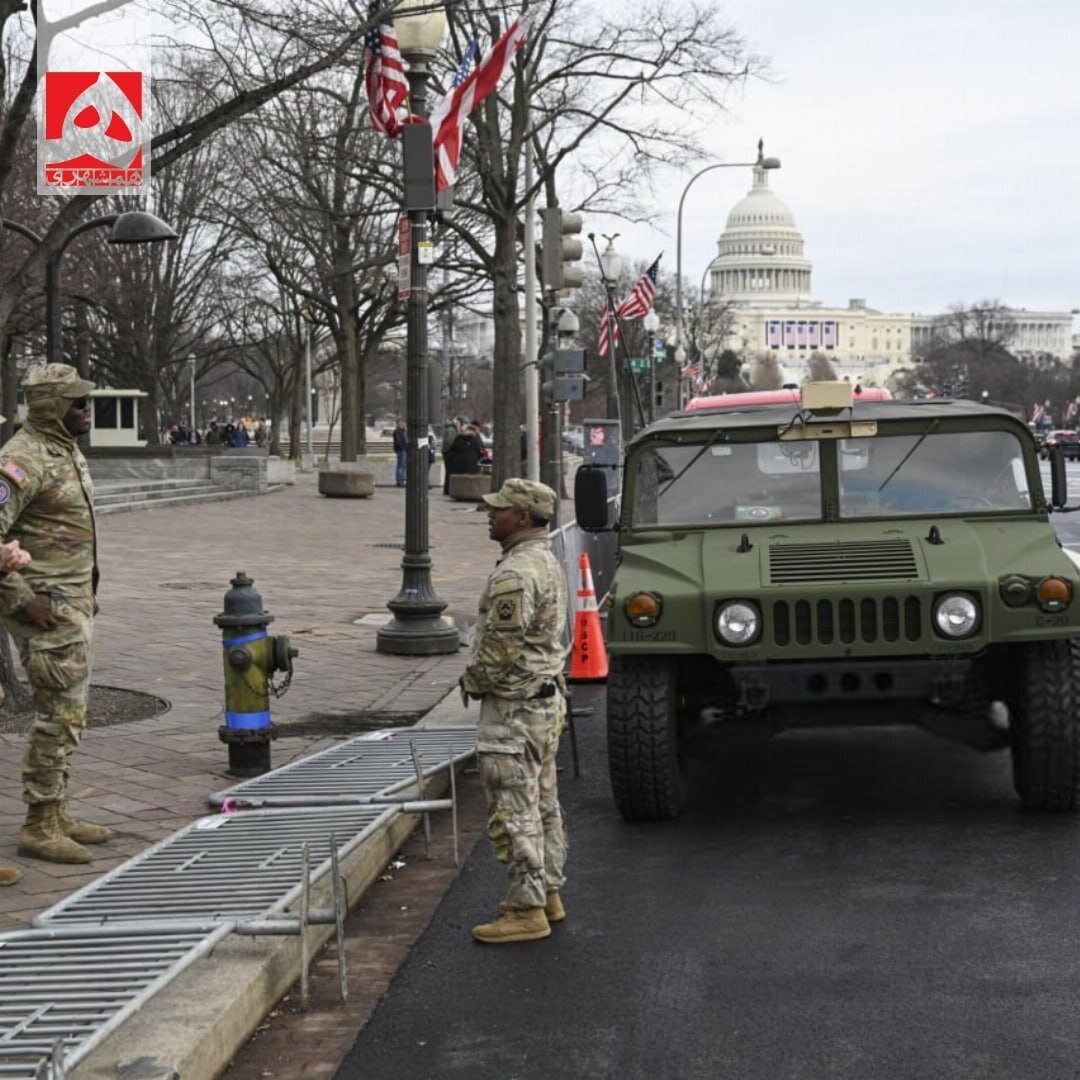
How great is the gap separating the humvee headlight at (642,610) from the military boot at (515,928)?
1.75 meters

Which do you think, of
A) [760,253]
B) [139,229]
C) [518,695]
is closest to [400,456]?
[139,229]

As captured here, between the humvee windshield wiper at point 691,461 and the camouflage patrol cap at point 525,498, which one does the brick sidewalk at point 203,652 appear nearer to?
the camouflage patrol cap at point 525,498

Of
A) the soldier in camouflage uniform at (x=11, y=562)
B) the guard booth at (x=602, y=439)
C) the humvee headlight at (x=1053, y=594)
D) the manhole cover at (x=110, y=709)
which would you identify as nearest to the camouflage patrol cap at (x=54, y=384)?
the soldier in camouflage uniform at (x=11, y=562)

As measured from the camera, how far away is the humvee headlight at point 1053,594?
7105 millimetres

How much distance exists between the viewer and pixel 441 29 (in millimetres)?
13000

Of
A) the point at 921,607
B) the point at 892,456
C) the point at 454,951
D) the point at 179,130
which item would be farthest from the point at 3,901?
the point at 179,130

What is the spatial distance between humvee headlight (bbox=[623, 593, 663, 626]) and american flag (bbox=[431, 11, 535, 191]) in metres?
7.22

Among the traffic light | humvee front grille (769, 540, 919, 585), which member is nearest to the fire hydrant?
humvee front grille (769, 540, 919, 585)

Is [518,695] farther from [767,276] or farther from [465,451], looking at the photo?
[767,276]

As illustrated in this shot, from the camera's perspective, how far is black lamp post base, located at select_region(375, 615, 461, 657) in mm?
12859

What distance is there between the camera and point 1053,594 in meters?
7.12

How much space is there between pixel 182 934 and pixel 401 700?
5497mm

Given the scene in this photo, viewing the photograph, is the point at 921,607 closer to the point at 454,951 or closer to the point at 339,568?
the point at 454,951

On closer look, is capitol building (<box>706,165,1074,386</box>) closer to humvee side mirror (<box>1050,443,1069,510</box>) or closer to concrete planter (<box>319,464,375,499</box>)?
concrete planter (<box>319,464,375,499</box>)
